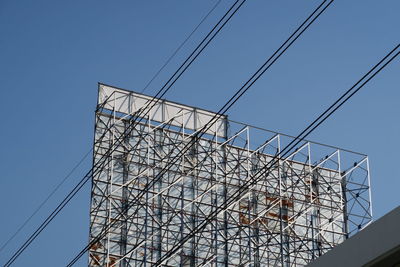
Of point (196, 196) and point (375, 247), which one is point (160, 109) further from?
point (375, 247)

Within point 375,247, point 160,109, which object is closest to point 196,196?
point 160,109

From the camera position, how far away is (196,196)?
2988cm

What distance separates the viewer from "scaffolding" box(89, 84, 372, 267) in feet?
92.4

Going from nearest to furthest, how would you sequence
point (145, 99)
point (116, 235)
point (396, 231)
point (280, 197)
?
point (396, 231), point (116, 235), point (145, 99), point (280, 197)

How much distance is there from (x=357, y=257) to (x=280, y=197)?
68.6 ft

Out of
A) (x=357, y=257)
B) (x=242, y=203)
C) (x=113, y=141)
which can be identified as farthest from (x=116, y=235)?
(x=357, y=257)

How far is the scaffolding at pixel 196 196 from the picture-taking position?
2817 cm

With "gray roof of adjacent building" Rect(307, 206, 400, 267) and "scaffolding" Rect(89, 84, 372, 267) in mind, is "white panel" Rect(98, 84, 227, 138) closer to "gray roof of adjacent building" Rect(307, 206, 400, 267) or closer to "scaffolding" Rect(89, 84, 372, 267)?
"scaffolding" Rect(89, 84, 372, 267)

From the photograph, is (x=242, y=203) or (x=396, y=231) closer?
(x=396, y=231)

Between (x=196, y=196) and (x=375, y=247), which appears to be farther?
(x=196, y=196)

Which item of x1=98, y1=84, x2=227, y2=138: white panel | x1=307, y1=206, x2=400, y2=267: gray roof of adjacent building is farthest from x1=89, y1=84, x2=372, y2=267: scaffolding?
x1=307, y1=206, x2=400, y2=267: gray roof of adjacent building

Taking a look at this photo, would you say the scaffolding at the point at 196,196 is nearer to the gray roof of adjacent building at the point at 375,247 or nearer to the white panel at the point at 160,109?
the white panel at the point at 160,109

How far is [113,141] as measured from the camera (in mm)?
28875

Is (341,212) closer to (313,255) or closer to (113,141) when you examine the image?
(313,255)
